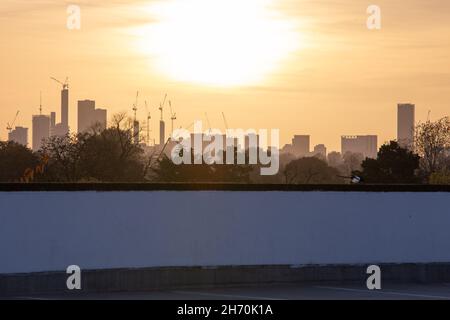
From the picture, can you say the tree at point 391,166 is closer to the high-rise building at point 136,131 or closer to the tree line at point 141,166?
the tree line at point 141,166

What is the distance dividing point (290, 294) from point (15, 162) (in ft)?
315

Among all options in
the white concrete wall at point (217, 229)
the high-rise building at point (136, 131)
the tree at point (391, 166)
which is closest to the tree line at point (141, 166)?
the tree at point (391, 166)

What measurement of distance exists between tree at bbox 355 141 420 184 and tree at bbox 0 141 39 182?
35.0m

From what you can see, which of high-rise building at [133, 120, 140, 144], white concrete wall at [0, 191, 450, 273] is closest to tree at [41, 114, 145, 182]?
high-rise building at [133, 120, 140, 144]

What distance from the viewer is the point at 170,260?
25.2m

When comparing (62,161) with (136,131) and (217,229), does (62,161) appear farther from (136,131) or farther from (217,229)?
(217,229)

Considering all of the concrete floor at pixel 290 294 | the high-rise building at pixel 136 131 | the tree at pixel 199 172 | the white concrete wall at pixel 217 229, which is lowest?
the concrete floor at pixel 290 294

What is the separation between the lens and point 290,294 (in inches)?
926

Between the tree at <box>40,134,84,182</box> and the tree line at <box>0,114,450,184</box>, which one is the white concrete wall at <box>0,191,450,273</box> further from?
the tree at <box>40,134,84,182</box>

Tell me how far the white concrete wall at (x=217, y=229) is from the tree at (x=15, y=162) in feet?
283

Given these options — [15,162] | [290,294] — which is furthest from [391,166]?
[290,294]

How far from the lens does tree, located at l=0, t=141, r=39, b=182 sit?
113881mm

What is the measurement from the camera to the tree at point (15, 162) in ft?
374
